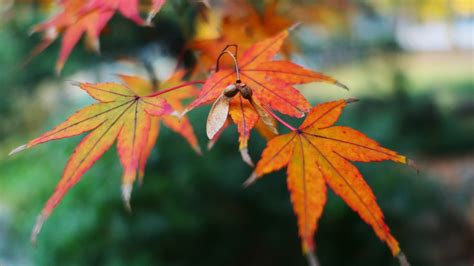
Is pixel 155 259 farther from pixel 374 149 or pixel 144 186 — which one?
pixel 374 149

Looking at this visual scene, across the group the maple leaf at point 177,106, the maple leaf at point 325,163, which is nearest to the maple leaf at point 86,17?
the maple leaf at point 177,106

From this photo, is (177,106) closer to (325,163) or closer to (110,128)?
(110,128)

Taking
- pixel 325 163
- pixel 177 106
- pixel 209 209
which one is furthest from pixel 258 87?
pixel 209 209

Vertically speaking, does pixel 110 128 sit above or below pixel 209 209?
above

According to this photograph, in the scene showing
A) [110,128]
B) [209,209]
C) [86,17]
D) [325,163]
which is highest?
[86,17]

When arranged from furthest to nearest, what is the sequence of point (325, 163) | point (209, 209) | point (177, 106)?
1. point (209, 209)
2. point (177, 106)
3. point (325, 163)

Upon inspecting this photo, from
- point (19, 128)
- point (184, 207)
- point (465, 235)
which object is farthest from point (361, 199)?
point (19, 128)
